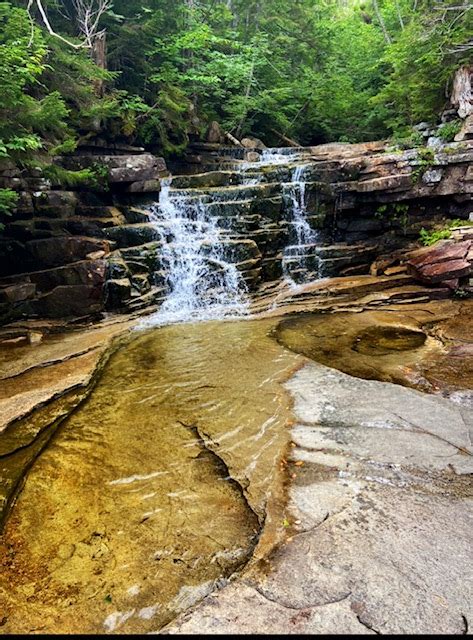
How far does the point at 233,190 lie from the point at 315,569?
33.8 ft

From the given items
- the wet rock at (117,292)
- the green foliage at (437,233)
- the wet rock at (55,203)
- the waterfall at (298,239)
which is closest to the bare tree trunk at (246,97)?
the waterfall at (298,239)

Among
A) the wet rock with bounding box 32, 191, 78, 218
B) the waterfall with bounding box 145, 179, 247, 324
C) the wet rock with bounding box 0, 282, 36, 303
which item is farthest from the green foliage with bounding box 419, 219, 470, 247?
the wet rock with bounding box 0, 282, 36, 303

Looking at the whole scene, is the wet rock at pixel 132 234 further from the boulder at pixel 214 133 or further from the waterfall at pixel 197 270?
the boulder at pixel 214 133

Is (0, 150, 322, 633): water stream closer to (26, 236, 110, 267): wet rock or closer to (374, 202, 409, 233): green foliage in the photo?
(26, 236, 110, 267): wet rock

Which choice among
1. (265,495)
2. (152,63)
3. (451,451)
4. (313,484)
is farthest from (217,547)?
(152,63)

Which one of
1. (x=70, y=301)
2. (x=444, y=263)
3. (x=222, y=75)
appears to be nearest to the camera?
(x=70, y=301)

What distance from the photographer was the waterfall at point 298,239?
11633 millimetres

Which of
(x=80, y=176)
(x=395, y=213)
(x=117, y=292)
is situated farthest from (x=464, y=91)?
(x=117, y=292)

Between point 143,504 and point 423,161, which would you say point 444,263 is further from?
point 143,504

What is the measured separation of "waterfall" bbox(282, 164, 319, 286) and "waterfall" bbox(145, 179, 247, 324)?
189 cm

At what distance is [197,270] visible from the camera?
10500mm

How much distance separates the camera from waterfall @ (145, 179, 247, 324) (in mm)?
10227

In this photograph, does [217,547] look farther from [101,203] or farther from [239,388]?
[101,203]

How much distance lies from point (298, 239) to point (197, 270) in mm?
3543
